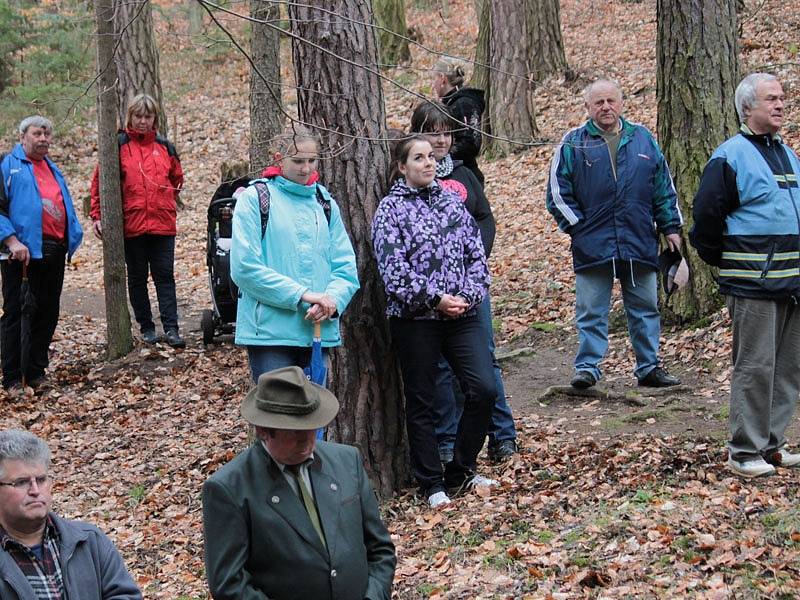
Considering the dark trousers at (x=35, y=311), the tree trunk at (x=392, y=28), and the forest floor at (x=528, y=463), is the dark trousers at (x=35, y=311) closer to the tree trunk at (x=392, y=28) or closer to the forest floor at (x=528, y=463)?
the forest floor at (x=528, y=463)

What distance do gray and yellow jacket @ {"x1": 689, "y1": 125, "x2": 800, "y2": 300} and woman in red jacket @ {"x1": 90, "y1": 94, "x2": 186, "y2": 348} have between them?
5.81m

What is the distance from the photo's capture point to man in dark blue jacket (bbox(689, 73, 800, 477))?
5973 mm

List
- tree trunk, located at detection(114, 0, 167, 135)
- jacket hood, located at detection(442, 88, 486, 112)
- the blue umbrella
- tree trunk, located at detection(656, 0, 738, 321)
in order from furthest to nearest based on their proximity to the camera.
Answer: tree trunk, located at detection(114, 0, 167, 135) → tree trunk, located at detection(656, 0, 738, 321) → jacket hood, located at detection(442, 88, 486, 112) → the blue umbrella

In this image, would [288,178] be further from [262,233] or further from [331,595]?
[331,595]

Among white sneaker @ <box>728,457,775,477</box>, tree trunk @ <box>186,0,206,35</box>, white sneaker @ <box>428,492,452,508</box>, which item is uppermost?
tree trunk @ <box>186,0,206,35</box>

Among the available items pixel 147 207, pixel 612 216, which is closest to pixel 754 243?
pixel 612 216

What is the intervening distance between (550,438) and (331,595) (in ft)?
13.6

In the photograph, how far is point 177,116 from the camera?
25422 millimetres

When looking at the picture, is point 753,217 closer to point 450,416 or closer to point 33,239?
point 450,416

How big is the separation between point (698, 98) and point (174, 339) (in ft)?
18.4

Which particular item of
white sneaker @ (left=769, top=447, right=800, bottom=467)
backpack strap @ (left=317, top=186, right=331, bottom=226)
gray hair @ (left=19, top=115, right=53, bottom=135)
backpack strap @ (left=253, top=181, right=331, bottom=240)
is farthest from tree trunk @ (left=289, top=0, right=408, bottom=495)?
gray hair @ (left=19, top=115, right=53, bottom=135)

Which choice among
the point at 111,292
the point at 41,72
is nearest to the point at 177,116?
the point at 41,72

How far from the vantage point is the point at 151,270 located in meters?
10.8

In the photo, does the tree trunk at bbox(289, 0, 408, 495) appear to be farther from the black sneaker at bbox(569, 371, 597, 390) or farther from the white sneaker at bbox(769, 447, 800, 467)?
the white sneaker at bbox(769, 447, 800, 467)
